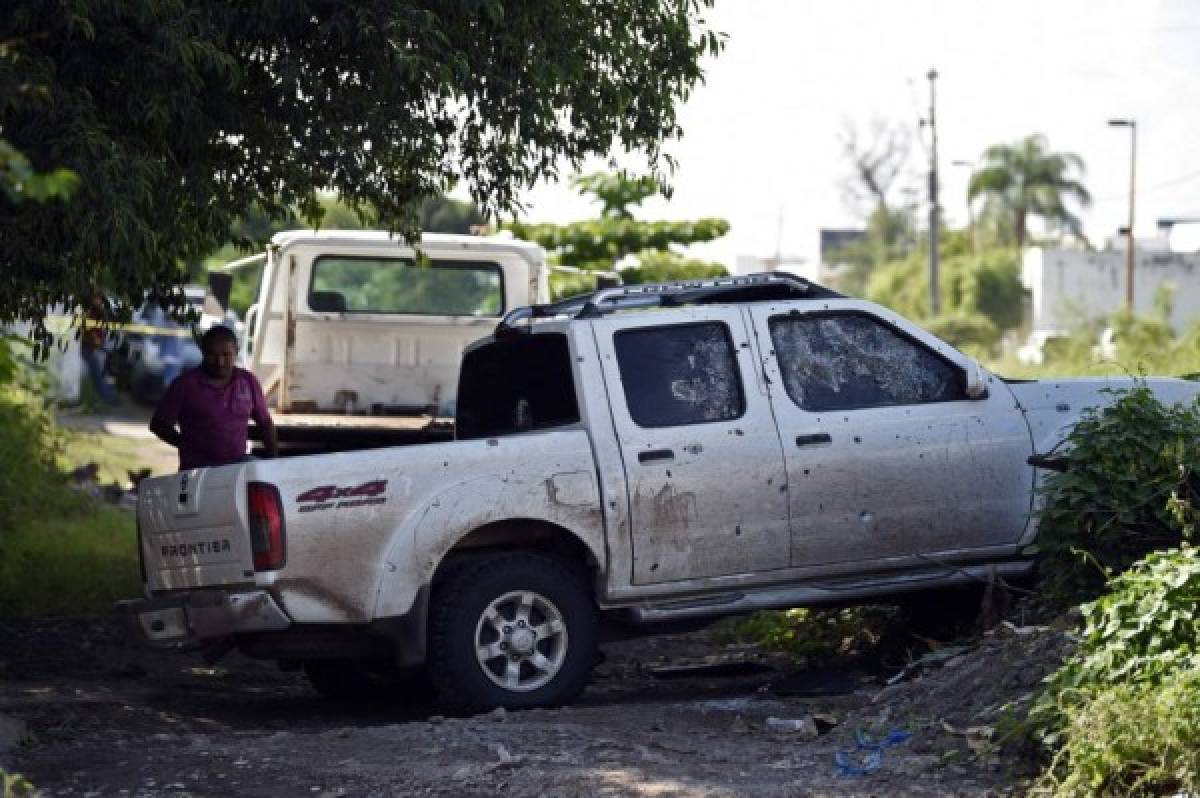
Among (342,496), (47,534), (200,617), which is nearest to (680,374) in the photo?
(342,496)

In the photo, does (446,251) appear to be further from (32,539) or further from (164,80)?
(164,80)

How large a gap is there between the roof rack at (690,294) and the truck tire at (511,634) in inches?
53.4

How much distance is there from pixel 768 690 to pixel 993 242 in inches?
3304

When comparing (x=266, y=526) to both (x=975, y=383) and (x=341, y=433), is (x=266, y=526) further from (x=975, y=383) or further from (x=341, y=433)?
(x=341, y=433)

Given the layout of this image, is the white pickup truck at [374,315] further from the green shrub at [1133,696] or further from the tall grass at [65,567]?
the green shrub at [1133,696]

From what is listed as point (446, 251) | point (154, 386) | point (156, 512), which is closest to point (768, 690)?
point (156, 512)

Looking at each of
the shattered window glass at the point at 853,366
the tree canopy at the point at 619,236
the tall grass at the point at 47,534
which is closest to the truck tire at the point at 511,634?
the shattered window glass at the point at 853,366

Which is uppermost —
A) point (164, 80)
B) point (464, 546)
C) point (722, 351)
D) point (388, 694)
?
point (164, 80)

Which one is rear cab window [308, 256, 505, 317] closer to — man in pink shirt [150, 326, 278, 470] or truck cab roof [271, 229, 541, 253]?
truck cab roof [271, 229, 541, 253]

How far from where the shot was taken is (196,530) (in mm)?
8789

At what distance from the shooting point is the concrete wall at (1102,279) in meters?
73.8

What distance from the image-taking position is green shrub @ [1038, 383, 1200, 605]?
865 cm

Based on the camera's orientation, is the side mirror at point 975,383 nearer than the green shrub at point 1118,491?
No

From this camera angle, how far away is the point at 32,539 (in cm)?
1511
